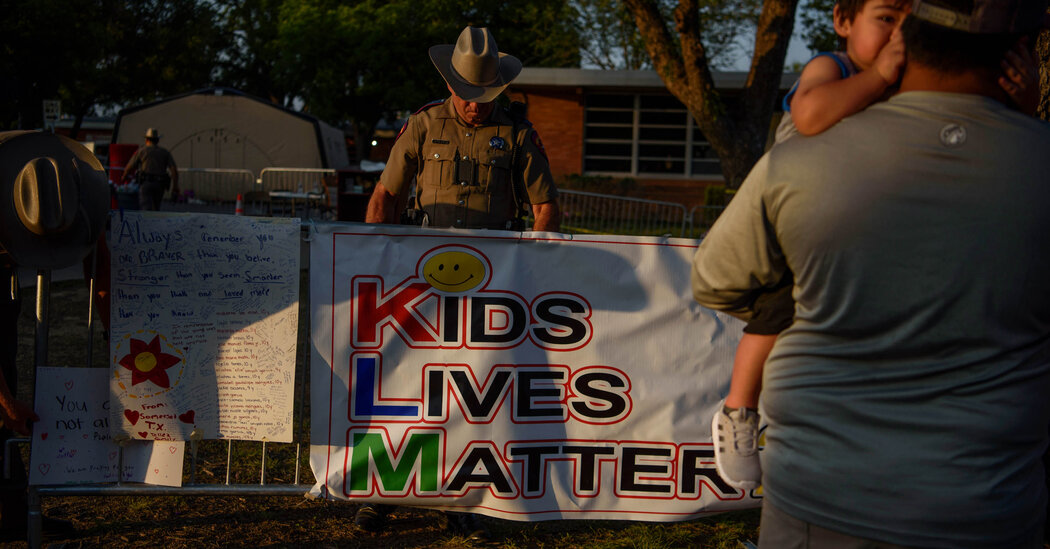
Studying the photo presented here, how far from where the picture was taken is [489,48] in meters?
4.67

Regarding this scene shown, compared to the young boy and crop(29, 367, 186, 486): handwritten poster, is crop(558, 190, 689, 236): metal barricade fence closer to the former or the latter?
crop(29, 367, 186, 486): handwritten poster

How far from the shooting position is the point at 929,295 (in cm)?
157

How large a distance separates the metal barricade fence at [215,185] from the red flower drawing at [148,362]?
2092 centimetres

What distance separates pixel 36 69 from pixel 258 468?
26208 millimetres

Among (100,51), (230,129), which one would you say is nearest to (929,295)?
(230,129)

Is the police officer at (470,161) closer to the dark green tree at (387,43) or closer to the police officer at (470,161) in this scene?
the police officer at (470,161)

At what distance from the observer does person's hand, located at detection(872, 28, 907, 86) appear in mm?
1671

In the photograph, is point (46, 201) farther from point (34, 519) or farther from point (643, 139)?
point (643, 139)

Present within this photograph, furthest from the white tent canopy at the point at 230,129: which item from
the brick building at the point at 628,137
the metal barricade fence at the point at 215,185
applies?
the brick building at the point at 628,137

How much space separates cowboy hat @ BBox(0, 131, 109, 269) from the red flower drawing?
0.45 metres

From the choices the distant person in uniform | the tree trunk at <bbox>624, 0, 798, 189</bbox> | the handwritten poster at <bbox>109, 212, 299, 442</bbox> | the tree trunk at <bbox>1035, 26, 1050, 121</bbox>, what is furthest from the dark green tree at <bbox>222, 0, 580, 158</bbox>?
the handwritten poster at <bbox>109, 212, 299, 442</bbox>

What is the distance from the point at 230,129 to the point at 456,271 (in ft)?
79.6

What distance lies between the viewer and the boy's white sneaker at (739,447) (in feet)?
6.94

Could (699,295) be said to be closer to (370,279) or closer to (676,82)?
(370,279)
